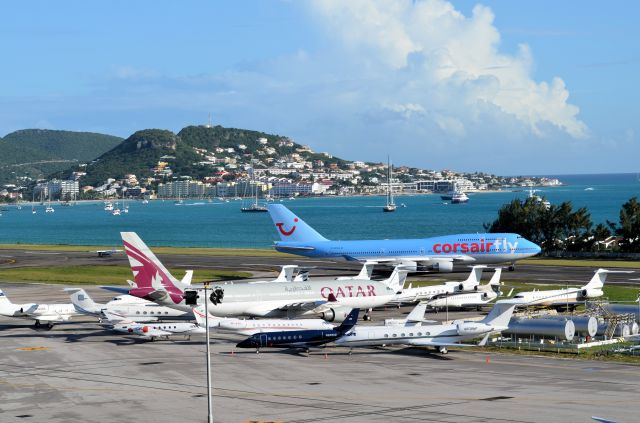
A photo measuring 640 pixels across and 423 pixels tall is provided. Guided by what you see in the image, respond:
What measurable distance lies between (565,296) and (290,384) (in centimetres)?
4372

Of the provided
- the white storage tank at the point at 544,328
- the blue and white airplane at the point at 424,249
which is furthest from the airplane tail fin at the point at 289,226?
the white storage tank at the point at 544,328

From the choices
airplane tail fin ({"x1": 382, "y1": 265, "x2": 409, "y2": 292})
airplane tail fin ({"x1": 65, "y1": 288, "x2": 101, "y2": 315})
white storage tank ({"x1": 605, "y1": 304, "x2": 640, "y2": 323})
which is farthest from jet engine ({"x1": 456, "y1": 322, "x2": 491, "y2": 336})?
airplane tail fin ({"x1": 65, "y1": 288, "x2": 101, "y2": 315})

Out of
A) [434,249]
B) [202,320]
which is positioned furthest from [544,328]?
[434,249]

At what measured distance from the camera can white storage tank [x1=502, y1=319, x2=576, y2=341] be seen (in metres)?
76.2

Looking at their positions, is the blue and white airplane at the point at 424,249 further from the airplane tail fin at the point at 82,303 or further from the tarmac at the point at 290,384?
the tarmac at the point at 290,384

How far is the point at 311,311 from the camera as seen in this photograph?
8631 cm

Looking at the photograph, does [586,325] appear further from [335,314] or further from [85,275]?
[85,275]

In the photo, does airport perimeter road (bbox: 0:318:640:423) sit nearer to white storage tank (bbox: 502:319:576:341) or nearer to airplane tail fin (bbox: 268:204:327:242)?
white storage tank (bbox: 502:319:576:341)

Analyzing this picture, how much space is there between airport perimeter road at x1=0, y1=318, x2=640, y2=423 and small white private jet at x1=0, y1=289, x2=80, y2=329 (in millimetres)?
8106

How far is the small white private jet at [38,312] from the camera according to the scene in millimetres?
87000

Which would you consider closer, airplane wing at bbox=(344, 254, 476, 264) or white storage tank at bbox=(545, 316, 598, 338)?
white storage tank at bbox=(545, 316, 598, 338)

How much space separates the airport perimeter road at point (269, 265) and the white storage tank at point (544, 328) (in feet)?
129

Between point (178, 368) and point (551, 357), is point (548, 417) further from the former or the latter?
point (178, 368)

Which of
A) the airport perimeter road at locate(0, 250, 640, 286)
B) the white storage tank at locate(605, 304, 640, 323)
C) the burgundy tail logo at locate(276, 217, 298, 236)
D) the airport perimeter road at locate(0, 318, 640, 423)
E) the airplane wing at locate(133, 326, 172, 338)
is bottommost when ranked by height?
the airport perimeter road at locate(0, 318, 640, 423)
